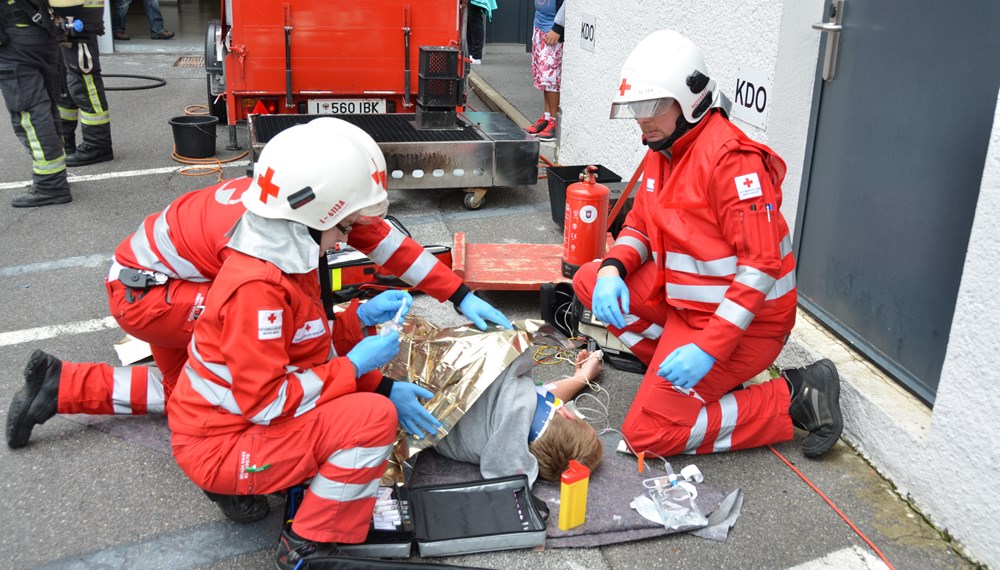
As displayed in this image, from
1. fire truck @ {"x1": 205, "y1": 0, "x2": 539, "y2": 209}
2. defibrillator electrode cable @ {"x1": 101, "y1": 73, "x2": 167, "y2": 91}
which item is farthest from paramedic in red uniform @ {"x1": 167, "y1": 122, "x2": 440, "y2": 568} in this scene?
defibrillator electrode cable @ {"x1": 101, "y1": 73, "x2": 167, "y2": 91}

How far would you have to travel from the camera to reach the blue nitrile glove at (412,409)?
2916 mm

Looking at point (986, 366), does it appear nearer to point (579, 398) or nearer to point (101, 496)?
point (579, 398)

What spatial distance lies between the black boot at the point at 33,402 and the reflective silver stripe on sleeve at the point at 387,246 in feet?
4.34

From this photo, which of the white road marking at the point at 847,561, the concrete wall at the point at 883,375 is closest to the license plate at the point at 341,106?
the concrete wall at the point at 883,375

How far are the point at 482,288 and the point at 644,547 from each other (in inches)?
76.0

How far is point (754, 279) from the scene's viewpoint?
3.04 m

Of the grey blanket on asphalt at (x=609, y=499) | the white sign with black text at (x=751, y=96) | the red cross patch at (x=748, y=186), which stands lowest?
the grey blanket on asphalt at (x=609, y=499)

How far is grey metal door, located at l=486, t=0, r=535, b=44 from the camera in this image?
1326 cm

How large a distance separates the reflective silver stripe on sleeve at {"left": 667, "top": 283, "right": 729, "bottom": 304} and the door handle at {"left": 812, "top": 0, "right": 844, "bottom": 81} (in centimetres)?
119

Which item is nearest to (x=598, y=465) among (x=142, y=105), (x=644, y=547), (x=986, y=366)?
(x=644, y=547)

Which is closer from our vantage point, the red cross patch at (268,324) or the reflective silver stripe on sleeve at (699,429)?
the red cross patch at (268,324)

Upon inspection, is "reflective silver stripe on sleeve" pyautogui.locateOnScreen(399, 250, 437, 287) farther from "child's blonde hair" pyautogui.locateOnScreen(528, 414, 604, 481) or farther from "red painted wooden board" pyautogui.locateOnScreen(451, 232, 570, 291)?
"red painted wooden board" pyautogui.locateOnScreen(451, 232, 570, 291)

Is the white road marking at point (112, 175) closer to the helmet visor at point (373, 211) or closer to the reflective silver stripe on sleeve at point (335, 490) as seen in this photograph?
the helmet visor at point (373, 211)

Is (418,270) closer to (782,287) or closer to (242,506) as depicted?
(242,506)
